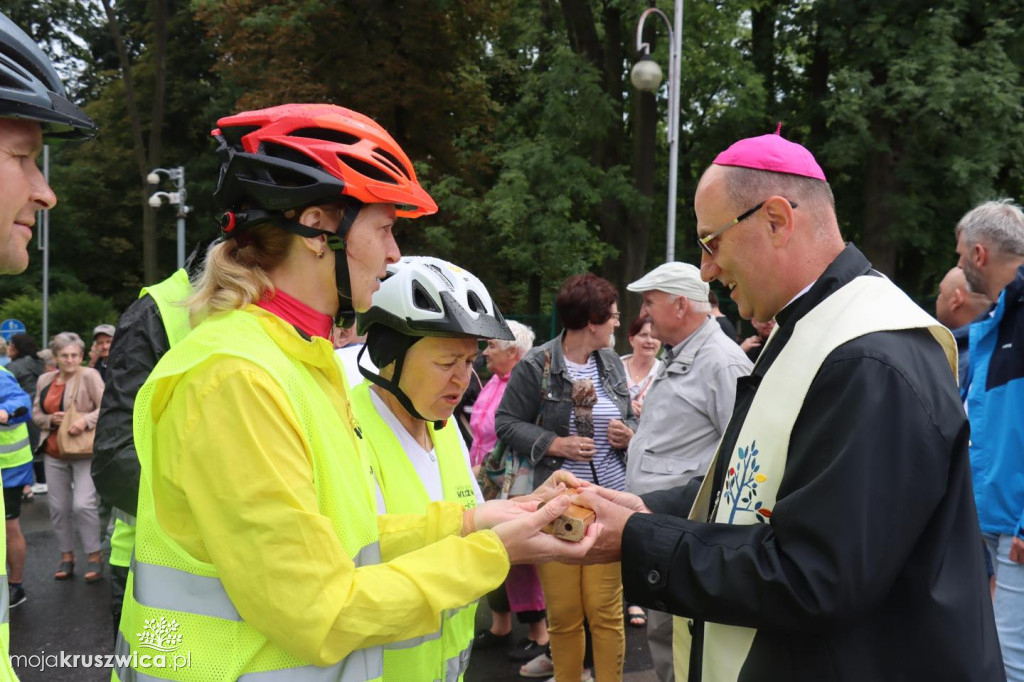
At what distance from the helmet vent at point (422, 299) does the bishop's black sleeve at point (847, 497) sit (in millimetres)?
1316

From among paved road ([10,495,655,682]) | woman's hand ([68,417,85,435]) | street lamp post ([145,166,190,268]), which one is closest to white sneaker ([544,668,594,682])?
paved road ([10,495,655,682])

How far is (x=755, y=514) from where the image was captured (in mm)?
2080

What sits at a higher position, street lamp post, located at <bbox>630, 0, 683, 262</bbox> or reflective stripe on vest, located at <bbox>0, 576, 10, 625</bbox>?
street lamp post, located at <bbox>630, 0, 683, 262</bbox>

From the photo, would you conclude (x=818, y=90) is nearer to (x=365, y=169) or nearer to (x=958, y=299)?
(x=958, y=299)

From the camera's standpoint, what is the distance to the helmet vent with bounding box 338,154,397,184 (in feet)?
6.68

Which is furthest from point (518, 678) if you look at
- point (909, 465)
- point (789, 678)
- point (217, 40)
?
point (217, 40)

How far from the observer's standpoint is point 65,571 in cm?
731

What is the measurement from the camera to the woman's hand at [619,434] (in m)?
5.10

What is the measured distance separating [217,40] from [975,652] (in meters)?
22.4

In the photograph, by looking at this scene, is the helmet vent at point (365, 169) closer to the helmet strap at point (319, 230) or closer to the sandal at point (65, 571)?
the helmet strap at point (319, 230)

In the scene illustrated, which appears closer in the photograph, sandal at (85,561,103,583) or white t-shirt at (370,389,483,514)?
white t-shirt at (370,389,483,514)

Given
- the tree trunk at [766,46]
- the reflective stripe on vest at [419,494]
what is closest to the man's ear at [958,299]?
the reflective stripe on vest at [419,494]

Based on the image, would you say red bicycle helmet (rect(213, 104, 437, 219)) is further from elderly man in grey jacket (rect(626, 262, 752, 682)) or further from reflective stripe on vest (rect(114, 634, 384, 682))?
elderly man in grey jacket (rect(626, 262, 752, 682))

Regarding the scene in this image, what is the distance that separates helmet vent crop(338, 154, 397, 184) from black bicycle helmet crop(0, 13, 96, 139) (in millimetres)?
562
